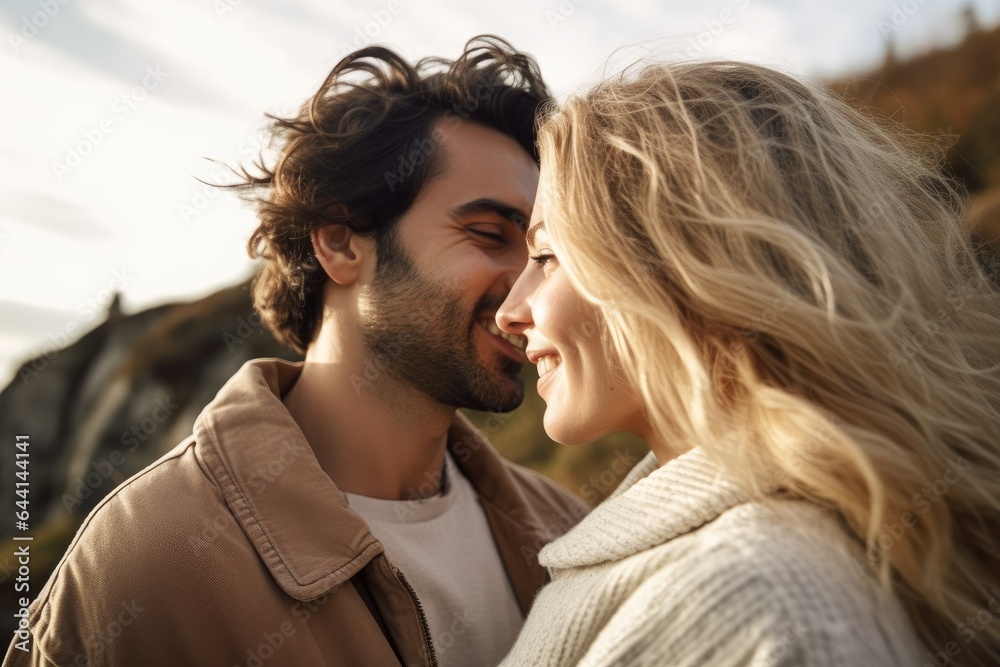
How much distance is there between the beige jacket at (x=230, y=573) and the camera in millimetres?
2219

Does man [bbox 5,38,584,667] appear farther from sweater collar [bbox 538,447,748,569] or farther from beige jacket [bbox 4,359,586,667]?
sweater collar [bbox 538,447,748,569]

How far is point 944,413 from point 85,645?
2.25 m

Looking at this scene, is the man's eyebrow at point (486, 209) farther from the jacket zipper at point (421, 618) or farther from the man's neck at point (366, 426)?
the jacket zipper at point (421, 618)

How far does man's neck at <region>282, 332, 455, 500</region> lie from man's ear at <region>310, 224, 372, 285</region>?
324 mm

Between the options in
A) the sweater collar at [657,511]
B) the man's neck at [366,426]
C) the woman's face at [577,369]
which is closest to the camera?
the sweater collar at [657,511]

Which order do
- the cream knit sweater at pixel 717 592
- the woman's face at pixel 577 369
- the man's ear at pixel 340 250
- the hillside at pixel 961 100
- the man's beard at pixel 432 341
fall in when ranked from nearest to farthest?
the cream knit sweater at pixel 717 592, the woman's face at pixel 577 369, the man's beard at pixel 432 341, the man's ear at pixel 340 250, the hillside at pixel 961 100

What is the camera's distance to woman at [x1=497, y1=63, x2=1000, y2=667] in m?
1.50

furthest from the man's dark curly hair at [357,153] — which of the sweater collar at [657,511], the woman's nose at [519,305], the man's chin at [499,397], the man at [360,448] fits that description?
the sweater collar at [657,511]

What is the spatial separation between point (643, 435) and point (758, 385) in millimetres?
482

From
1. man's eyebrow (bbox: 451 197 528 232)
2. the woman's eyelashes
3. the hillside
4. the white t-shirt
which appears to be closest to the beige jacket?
the white t-shirt

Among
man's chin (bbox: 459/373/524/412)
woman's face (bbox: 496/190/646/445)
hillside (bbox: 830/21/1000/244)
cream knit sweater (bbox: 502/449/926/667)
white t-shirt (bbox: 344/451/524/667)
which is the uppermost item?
hillside (bbox: 830/21/1000/244)

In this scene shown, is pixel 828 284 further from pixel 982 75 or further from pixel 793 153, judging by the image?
pixel 982 75

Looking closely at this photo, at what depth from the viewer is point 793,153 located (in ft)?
6.34

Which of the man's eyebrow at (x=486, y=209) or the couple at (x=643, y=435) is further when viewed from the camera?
the man's eyebrow at (x=486, y=209)
